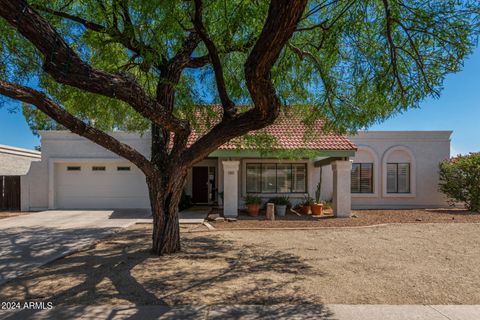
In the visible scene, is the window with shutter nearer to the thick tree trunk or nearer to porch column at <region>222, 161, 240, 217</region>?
porch column at <region>222, 161, 240, 217</region>

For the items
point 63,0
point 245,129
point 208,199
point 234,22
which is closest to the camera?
point 245,129

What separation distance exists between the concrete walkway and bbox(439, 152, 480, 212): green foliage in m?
12.9

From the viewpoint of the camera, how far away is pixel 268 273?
6289mm

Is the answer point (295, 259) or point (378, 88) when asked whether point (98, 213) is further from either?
point (378, 88)

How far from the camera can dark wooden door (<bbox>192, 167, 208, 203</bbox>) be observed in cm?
1934

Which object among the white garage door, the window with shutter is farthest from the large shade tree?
the window with shutter

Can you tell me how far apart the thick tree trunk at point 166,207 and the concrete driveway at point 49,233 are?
2.20m

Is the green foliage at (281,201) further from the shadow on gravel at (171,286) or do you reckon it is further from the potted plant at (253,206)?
the shadow on gravel at (171,286)

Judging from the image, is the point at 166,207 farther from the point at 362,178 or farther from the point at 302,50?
the point at 362,178

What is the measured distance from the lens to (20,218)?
1386 cm

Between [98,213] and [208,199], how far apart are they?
6003 mm

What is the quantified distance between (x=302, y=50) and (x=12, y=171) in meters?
20.2

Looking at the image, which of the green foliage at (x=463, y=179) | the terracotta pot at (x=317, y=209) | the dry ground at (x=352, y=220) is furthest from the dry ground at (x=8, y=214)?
the green foliage at (x=463, y=179)

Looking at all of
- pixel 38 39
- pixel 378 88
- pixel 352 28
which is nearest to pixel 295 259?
pixel 378 88
